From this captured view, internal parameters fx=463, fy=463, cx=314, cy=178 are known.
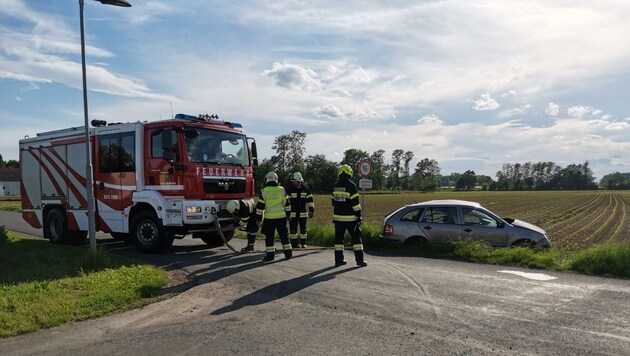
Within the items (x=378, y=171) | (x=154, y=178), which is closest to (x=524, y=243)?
(x=154, y=178)

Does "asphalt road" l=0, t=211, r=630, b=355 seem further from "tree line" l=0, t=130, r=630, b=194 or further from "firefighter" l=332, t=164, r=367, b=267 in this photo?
"tree line" l=0, t=130, r=630, b=194

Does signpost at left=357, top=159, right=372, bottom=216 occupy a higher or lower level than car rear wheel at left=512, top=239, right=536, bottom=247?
higher

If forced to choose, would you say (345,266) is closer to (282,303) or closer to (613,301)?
(282,303)

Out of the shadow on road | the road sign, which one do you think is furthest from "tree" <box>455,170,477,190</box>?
the shadow on road

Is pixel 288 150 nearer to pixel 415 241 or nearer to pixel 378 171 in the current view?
pixel 378 171

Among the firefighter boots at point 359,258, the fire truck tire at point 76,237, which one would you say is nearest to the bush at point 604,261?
the firefighter boots at point 359,258

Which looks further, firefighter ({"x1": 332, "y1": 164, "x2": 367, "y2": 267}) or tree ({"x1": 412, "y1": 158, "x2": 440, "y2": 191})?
tree ({"x1": 412, "y1": 158, "x2": 440, "y2": 191})

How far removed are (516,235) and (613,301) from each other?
4263 mm

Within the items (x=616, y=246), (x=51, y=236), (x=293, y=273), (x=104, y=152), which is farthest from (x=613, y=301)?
(x=51, y=236)

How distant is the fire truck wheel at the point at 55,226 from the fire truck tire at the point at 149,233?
301 centimetres

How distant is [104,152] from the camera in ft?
38.9

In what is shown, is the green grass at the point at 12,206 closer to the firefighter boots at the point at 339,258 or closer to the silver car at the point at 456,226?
the silver car at the point at 456,226

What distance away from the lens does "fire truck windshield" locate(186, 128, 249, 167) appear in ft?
35.4

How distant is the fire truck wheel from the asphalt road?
6.54 metres
